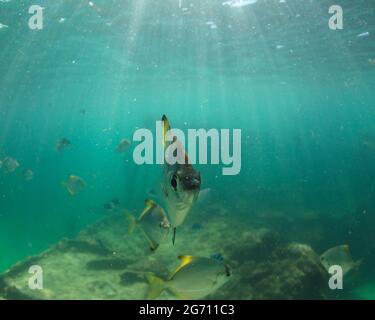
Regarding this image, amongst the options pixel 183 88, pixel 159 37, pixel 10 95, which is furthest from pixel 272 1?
pixel 10 95

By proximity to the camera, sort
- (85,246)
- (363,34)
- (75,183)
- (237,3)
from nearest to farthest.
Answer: (75,183)
(85,246)
(237,3)
(363,34)

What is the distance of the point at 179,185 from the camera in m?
2.21

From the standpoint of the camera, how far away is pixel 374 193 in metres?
23.9

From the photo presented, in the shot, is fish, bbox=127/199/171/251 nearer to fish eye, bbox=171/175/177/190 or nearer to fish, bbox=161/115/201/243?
fish, bbox=161/115/201/243

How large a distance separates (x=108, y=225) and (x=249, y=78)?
2884 cm

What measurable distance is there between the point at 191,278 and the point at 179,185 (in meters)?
2.36

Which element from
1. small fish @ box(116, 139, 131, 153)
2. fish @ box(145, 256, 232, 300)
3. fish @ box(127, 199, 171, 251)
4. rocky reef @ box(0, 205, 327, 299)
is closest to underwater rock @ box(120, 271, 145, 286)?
rocky reef @ box(0, 205, 327, 299)

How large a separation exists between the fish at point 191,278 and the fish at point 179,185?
1.85m

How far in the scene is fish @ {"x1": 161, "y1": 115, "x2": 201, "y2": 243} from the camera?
7.20ft

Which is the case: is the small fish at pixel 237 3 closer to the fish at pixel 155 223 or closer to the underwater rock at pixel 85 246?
the underwater rock at pixel 85 246

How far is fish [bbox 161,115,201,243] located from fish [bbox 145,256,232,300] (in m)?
1.85

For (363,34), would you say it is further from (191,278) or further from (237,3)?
(191,278)

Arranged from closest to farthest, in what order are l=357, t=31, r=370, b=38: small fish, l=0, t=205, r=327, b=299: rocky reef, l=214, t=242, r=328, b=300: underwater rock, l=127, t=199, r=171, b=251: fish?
l=127, t=199, r=171, b=251: fish, l=214, t=242, r=328, b=300: underwater rock, l=0, t=205, r=327, b=299: rocky reef, l=357, t=31, r=370, b=38: small fish

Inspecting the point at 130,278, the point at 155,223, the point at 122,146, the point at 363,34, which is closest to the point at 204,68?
the point at 363,34
